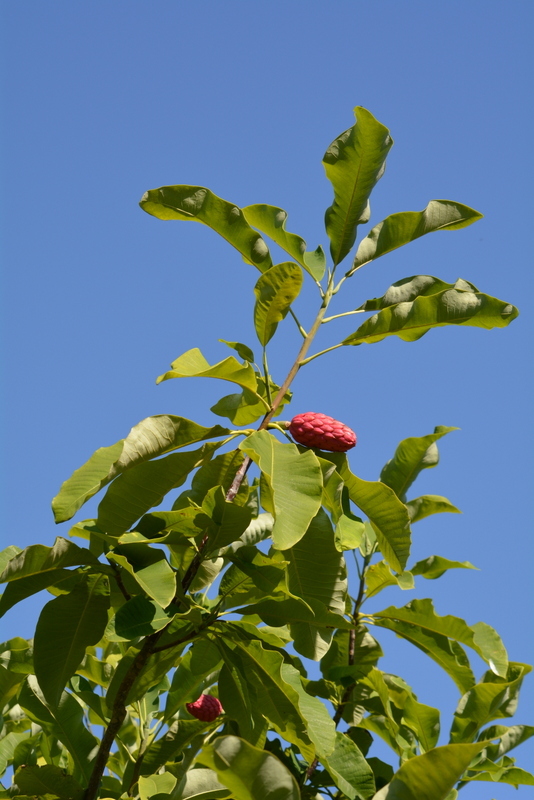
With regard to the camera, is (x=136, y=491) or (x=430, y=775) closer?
(x=430, y=775)

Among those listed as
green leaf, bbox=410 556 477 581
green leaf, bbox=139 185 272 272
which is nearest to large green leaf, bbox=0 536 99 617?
green leaf, bbox=139 185 272 272

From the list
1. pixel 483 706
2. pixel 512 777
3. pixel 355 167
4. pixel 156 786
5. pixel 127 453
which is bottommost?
pixel 512 777

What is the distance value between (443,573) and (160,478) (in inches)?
60.3

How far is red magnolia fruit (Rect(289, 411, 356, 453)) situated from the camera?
221 centimetres

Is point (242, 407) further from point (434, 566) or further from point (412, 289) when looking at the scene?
point (434, 566)

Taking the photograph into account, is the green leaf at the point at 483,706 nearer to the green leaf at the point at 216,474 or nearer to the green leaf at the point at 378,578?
the green leaf at the point at 378,578

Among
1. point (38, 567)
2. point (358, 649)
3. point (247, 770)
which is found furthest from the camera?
point (358, 649)

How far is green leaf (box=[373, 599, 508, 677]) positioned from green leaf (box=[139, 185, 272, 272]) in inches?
52.5

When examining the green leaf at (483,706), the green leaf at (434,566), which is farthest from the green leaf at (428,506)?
the green leaf at (483,706)

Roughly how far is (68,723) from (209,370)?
1.32 metres

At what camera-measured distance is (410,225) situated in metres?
2.58

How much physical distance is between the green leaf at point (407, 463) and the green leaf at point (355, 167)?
80cm

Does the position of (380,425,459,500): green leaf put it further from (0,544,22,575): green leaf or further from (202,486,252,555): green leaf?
(0,544,22,575): green leaf

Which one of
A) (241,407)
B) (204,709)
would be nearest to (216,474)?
(241,407)
